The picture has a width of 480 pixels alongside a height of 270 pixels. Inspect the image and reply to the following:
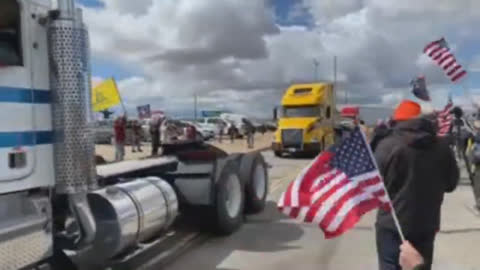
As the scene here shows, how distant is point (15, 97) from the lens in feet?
15.5

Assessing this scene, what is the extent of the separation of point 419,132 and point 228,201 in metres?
5.28

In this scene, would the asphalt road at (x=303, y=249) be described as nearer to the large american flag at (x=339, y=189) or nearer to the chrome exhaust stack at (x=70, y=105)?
the chrome exhaust stack at (x=70, y=105)

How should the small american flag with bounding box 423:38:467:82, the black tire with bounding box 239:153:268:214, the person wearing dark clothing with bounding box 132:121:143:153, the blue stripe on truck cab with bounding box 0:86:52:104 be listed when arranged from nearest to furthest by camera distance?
1. the blue stripe on truck cab with bounding box 0:86:52:104
2. the black tire with bounding box 239:153:268:214
3. the small american flag with bounding box 423:38:467:82
4. the person wearing dark clothing with bounding box 132:121:143:153

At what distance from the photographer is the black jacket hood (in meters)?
3.86

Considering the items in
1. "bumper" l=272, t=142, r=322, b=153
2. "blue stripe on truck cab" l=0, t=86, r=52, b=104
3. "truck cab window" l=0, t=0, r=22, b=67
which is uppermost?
"truck cab window" l=0, t=0, r=22, b=67

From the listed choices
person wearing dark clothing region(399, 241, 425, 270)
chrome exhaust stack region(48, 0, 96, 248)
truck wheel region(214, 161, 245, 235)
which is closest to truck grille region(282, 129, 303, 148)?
truck wheel region(214, 161, 245, 235)

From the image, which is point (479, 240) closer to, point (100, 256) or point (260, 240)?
point (260, 240)

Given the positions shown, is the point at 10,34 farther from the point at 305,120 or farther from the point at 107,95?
the point at 305,120

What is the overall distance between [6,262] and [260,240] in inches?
181

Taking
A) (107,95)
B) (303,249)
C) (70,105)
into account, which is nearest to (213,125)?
(107,95)

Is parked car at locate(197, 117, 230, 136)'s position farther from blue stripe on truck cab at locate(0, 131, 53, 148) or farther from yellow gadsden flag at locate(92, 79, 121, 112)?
blue stripe on truck cab at locate(0, 131, 53, 148)

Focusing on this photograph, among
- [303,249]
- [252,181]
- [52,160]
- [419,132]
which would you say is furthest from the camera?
[252,181]

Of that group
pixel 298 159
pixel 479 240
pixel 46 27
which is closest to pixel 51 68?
pixel 46 27

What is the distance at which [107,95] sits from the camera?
55.3 ft
